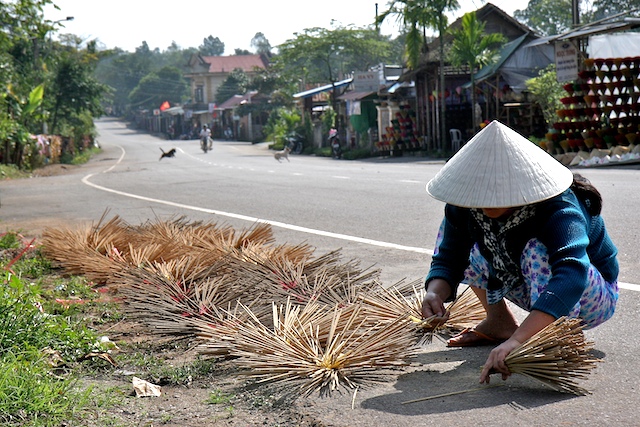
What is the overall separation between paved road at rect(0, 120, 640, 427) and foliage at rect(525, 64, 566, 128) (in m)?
7.96

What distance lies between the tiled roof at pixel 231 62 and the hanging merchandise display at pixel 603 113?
8212 cm

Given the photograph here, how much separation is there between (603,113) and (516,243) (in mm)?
14649

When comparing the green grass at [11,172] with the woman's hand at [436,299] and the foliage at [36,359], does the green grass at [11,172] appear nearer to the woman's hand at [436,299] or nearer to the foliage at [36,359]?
the foliage at [36,359]

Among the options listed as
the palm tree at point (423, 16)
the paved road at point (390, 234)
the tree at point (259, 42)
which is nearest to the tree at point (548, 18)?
the palm tree at point (423, 16)

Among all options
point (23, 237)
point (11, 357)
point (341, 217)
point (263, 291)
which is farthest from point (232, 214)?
point (11, 357)

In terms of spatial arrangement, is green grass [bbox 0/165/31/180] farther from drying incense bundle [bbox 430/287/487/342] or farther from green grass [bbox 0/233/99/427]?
drying incense bundle [bbox 430/287/487/342]

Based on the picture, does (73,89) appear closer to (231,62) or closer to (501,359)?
(501,359)

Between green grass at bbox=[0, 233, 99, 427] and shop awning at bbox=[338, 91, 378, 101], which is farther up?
shop awning at bbox=[338, 91, 378, 101]

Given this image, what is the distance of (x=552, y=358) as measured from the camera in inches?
102

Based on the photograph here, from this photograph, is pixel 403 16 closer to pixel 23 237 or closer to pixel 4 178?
pixel 4 178

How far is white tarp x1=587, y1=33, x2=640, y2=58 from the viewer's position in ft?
67.7

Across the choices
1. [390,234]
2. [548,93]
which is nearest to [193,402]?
[390,234]

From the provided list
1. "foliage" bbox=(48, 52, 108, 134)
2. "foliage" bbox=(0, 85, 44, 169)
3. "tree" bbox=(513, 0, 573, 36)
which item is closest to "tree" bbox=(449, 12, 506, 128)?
"foliage" bbox=(0, 85, 44, 169)

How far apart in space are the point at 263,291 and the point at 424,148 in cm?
2532
